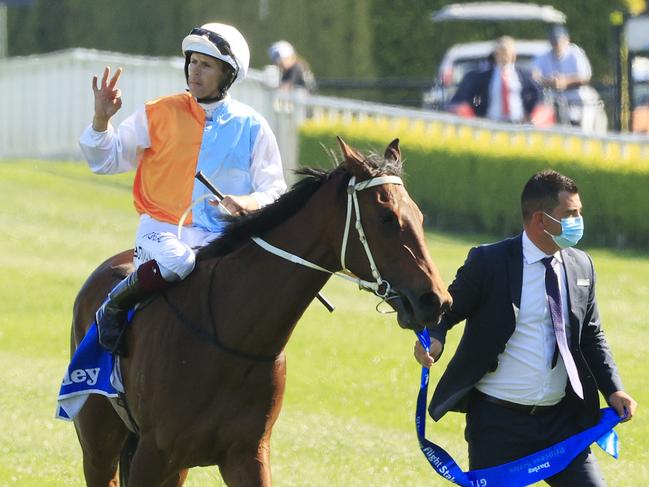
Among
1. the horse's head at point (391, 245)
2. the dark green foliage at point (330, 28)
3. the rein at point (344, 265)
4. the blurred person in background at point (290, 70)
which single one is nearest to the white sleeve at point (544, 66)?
the blurred person in background at point (290, 70)

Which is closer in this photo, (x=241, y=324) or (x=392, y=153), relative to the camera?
(x=392, y=153)

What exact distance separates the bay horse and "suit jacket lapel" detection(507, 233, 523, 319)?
66 centimetres

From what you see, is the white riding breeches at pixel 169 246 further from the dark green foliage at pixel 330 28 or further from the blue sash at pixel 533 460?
the dark green foliage at pixel 330 28

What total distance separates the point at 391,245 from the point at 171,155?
1324mm

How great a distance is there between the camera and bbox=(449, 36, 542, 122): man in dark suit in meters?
17.7

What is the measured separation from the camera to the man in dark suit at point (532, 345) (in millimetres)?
5652

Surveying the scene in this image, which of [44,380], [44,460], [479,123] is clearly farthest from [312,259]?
[479,123]

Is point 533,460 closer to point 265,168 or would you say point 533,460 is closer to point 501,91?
point 265,168

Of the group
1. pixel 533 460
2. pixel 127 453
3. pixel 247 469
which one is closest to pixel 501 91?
pixel 127 453

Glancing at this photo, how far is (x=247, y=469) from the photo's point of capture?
5617 mm

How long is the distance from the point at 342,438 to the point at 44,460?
1.75 meters

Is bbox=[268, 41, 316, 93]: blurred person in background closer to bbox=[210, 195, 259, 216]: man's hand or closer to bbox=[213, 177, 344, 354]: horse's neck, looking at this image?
bbox=[210, 195, 259, 216]: man's hand

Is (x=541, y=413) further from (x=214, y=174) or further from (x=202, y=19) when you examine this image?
(x=202, y=19)

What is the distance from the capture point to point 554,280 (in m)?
5.68
